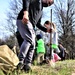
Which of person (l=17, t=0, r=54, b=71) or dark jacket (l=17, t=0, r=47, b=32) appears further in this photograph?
dark jacket (l=17, t=0, r=47, b=32)

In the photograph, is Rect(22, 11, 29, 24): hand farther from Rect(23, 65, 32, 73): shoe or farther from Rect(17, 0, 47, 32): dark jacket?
Rect(23, 65, 32, 73): shoe

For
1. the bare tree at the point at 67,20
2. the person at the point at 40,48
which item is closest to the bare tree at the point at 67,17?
the bare tree at the point at 67,20

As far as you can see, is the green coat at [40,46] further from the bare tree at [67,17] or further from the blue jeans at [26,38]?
the bare tree at [67,17]

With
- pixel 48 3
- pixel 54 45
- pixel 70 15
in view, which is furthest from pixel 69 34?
pixel 48 3

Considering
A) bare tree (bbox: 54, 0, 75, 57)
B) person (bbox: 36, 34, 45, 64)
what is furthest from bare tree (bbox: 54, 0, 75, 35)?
person (bbox: 36, 34, 45, 64)

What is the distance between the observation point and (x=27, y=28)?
547cm

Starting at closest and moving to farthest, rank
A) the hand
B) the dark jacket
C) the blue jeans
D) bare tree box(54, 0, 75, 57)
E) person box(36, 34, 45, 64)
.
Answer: the hand → the blue jeans → the dark jacket → person box(36, 34, 45, 64) → bare tree box(54, 0, 75, 57)

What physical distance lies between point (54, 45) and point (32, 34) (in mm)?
3478

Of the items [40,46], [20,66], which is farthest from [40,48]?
[20,66]

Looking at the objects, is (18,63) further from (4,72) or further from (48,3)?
(48,3)

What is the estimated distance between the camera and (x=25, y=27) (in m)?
5.50

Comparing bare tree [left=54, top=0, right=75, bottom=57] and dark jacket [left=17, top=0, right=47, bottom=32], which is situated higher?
dark jacket [left=17, top=0, right=47, bottom=32]

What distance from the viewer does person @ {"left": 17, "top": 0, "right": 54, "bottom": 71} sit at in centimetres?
537

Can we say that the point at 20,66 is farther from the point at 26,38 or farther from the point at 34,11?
the point at 34,11
